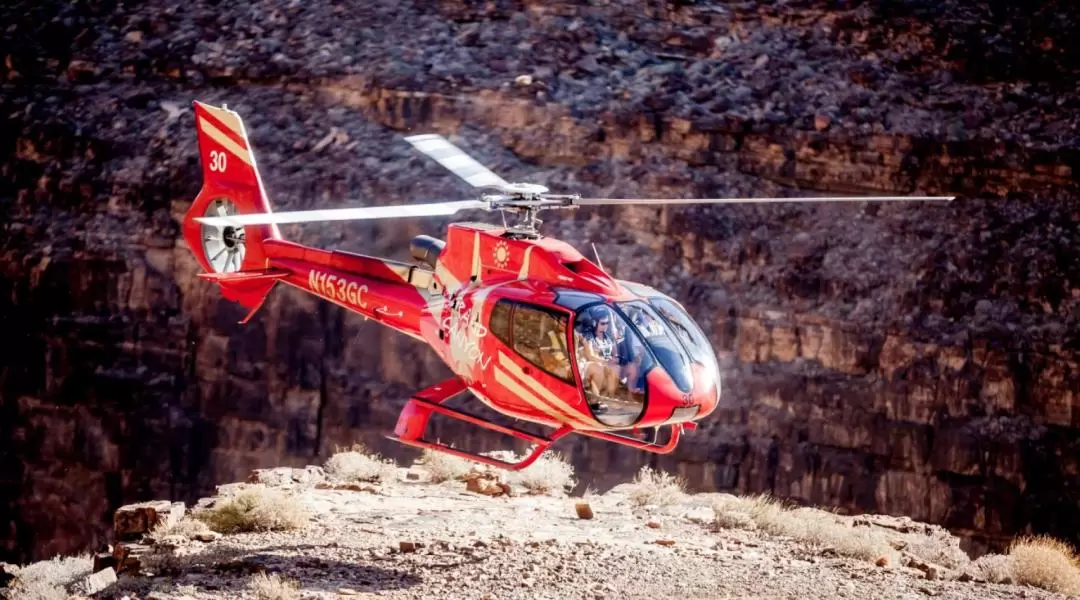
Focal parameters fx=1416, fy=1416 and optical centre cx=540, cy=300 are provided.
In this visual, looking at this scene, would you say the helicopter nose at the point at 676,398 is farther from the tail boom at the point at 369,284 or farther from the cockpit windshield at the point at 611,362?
the tail boom at the point at 369,284

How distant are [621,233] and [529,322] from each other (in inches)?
582

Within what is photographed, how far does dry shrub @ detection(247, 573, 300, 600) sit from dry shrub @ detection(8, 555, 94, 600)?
118 inches

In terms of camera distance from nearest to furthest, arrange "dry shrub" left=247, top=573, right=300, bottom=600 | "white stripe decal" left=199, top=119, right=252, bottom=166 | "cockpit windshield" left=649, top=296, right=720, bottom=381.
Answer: "dry shrub" left=247, top=573, right=300, bottom=600 → "cockpit windshield" left=649, top=296, right=720, bottom=381 → "white stripe decal" left=199, top=119, right=252, bottom=166

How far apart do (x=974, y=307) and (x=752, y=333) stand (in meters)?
4.43

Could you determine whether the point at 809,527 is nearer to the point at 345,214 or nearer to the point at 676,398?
the point at 676,398

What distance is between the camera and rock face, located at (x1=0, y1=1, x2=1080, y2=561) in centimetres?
2766

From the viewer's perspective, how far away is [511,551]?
16.1 m

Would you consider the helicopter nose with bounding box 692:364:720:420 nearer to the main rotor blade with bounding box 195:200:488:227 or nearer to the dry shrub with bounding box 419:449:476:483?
the main rotor blade with bounding box 195:200:488:227

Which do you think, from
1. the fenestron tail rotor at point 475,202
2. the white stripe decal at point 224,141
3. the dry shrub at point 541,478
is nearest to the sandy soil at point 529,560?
the dry shrub at point 541,478

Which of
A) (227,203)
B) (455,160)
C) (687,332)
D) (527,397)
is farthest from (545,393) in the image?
(227,203)

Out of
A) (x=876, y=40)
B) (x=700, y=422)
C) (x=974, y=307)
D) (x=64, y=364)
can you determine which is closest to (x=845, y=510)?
(x=700, y=422)

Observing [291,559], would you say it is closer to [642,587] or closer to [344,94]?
[642,587]

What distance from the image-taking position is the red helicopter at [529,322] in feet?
46.9

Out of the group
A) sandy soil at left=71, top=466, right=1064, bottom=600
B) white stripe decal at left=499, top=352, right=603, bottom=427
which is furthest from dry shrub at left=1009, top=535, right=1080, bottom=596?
white stripe decal at left=499, top=352, right=603, bottom=427
